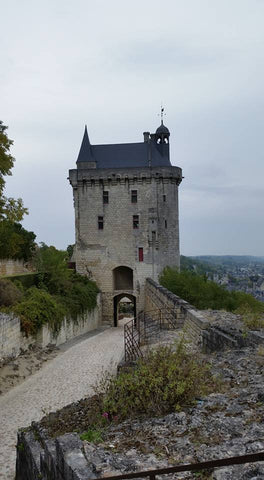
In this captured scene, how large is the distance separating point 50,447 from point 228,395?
2.37 m

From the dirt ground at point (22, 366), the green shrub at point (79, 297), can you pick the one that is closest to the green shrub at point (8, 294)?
the dirt ground at point (22, 366)

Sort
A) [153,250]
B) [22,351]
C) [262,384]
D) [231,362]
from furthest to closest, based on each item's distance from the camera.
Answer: [153,250]
[22,351]
[231,362]
[262,384]

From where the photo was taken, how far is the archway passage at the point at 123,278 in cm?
3262

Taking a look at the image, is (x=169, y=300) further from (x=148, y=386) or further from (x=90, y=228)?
(x=90, y=228)

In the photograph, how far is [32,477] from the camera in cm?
542

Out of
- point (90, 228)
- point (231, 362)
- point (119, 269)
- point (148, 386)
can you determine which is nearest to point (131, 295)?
point (119, 269)

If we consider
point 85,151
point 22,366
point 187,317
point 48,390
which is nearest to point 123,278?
point 85,151

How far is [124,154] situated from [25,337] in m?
19.0

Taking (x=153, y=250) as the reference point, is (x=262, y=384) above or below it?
below

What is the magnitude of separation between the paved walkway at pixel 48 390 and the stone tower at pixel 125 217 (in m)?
13.1

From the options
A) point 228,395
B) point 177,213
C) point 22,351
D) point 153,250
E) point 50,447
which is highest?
point 177,213

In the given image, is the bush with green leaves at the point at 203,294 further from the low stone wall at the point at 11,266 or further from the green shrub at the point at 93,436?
the green shrub at the point at 93,436

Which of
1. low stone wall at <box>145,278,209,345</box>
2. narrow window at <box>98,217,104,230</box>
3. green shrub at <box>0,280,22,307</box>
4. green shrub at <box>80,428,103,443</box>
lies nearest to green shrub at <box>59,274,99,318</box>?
narrow window at <box>98,217,104,230</box>

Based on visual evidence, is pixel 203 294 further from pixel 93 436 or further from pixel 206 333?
pixel 93 436
